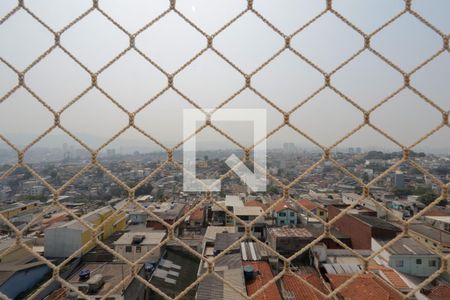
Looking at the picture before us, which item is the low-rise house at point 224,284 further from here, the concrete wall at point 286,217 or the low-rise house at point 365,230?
the concrete wall at point 286,217

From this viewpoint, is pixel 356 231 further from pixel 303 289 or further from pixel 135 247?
pixel 135 247

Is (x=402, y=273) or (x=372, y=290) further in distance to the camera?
(x=402, y=273)

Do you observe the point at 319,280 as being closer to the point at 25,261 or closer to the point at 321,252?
the point at 321,252

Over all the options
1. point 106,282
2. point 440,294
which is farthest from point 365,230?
point 106,282

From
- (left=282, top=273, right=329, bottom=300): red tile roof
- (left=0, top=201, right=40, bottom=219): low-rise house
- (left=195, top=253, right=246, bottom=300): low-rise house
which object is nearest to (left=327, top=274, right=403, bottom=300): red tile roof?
(left=282, top=273, right=329, bottom=300): red tile roof

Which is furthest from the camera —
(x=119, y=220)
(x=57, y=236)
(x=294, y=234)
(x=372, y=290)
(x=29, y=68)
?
(x=119, y=220)

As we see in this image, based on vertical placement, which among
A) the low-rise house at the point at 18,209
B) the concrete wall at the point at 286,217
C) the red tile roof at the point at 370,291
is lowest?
the concrete wall at the point at 286,217

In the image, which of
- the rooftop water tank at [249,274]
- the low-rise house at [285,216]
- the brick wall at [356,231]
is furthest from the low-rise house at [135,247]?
the brick wall at [356,231]

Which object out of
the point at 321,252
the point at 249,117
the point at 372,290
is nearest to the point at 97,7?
the point at 249,117
